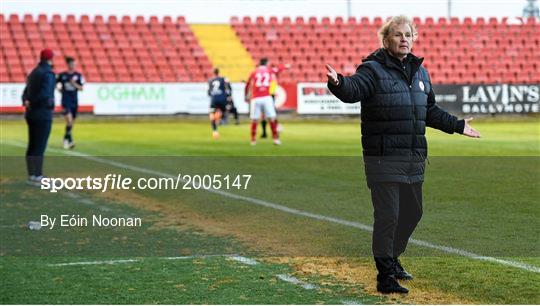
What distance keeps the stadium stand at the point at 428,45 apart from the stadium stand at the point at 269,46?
5 cm

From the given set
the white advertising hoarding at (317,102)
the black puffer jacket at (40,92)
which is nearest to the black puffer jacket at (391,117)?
the black puffer jacket at (40,92)

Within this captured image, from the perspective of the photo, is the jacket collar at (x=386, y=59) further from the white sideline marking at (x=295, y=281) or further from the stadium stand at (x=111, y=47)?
the stadium stand at (x=111, y=47)

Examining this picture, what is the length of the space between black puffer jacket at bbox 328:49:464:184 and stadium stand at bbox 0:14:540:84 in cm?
3615

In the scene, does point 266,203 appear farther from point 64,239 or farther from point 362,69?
point 362,69

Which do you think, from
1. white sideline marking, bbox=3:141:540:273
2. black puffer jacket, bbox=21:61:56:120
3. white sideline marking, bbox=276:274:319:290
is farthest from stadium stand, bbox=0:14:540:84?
white sideline marking, bbox=276:274:319:290

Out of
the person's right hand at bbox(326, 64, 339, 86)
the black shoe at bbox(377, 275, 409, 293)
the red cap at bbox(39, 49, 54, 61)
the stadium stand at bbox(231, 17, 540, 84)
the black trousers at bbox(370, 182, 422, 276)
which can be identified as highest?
the person's right hand at bbox(326, 64, 339, 86)

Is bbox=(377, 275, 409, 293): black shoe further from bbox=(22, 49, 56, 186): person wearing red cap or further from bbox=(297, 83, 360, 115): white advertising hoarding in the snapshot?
bbox=(297, 83, 360, 115): white advertising hoarding

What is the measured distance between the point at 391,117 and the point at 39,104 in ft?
34.6

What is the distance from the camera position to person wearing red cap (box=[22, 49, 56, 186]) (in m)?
16.7

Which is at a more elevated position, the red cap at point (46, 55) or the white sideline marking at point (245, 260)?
the red cap at point (46, 55)

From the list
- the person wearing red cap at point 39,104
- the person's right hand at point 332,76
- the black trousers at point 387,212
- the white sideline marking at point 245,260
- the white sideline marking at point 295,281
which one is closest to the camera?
the person's right hand at point 332,76

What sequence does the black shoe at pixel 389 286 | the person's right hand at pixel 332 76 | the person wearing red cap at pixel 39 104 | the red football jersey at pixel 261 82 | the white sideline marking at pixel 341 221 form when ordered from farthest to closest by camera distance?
the red football jersey at pixel 261 82 < the person wearing red cap at pixel 39 104 < the white sideline marking at pixel 341 221 < the black shoe at pixel 389 286 < the person's right hand at pixel 332 76

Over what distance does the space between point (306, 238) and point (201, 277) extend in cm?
235

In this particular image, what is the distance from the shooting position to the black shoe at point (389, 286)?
23.8ft
